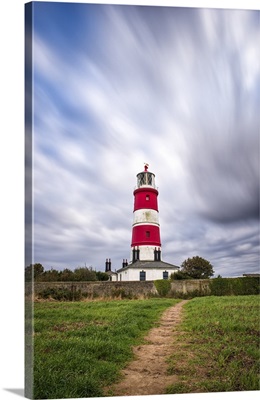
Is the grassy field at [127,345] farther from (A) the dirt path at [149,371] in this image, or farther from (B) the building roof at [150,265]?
(B) the building roof at [150,265]

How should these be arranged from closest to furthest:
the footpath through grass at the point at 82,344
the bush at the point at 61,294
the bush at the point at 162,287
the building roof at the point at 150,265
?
the footpath through grass at the point at 82,344 < the bush at the point at 61,294 < the building roof at the point at 150,265 < the bush at the point at 162,287

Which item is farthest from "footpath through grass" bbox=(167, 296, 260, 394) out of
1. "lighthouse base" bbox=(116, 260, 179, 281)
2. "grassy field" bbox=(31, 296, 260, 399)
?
"lighthouse base" bbox=(116, 260, 179, 281)

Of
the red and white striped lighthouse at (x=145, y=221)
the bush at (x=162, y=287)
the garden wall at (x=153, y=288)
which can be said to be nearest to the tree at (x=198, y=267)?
the garden wall at (x=153, y=288)

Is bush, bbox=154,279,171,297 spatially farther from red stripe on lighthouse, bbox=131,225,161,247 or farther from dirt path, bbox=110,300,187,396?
dirt path, bbox=110,300,187,396

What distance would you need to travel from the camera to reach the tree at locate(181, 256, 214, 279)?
6465 mm

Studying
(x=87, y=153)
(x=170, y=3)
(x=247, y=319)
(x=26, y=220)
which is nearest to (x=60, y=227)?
(x=26, y=220)

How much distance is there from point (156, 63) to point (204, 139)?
1266 mm

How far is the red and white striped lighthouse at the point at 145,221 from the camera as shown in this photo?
→ 6.28 m

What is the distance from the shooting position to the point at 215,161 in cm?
668

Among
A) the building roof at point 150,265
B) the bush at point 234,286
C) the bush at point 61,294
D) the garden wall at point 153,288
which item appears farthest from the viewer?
the building roof at point 150,265

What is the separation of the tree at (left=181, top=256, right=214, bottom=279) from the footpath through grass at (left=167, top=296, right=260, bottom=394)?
2.11 feet

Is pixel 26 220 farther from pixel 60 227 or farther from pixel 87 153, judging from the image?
pixel 87 153

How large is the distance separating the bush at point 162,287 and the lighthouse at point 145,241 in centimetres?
15

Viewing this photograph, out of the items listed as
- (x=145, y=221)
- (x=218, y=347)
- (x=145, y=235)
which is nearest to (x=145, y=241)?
(x=145, y=235)
